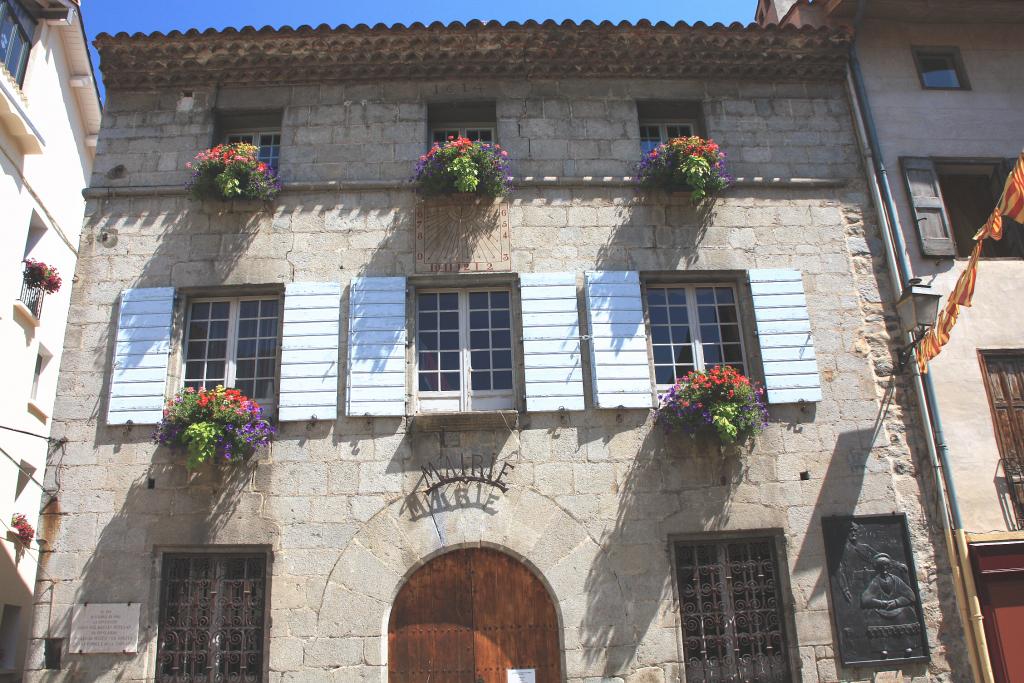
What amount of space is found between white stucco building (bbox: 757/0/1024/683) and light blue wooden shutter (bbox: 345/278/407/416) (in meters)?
4.94

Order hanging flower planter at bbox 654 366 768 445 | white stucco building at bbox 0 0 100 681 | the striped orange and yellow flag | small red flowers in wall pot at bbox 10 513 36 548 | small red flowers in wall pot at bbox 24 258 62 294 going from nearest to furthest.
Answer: the striped orange and yellow flag
hanging flower planter at bbox 654 366 768 445
small red flowers in wall pot at bbox 10 513 36 548
small red flowers in wall pot at bbox 24 258 62 294
white stucco building at bbox 0 0 100 681

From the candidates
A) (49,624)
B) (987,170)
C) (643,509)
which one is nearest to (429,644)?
(643,509)

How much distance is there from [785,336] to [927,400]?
1.46 metres

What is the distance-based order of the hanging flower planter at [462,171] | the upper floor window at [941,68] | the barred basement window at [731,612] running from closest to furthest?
the barred basement window at [731,612], the hanging flower planter at [462,171], the upper floor window at [941,68]

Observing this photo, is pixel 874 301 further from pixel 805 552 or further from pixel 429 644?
pixel 429 644

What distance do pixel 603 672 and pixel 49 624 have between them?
4.70 metres

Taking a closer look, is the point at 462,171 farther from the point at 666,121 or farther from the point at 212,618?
the point at 212,618

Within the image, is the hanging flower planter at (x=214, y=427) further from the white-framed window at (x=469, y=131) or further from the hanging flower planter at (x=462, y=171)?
the white-framed window at (x=469, y=131)

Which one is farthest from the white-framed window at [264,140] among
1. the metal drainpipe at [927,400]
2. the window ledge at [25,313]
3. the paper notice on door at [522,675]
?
the metal drainpipe at [927,400]

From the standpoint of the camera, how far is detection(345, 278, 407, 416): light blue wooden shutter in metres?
7.33

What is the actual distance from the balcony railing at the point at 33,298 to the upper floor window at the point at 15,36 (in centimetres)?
319

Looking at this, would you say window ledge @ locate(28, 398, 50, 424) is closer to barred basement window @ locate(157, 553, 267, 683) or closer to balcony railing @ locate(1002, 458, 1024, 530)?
barred basement window @ locate(157, 553, 267, 683)

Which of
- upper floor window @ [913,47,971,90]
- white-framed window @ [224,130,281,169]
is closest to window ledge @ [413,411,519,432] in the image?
white-framed window @ [224,130,281,169]

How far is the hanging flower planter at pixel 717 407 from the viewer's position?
7043mm
